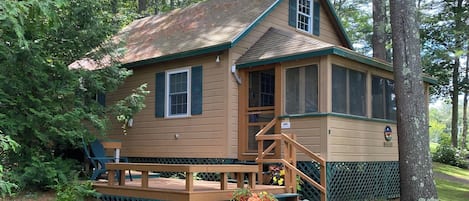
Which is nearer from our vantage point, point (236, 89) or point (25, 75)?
point (25, 75)

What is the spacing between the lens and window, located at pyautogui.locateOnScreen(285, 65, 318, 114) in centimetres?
926

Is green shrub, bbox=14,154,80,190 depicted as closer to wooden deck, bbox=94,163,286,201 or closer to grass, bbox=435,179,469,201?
wooden deck, bbox=94,163,286,201

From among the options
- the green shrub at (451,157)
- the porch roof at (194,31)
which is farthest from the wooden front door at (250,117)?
the green shrub at (451,157)

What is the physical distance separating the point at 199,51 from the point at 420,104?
4671 mm

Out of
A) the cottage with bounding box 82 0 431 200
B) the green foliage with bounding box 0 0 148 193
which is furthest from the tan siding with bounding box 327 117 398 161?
the green foliage with bounding box 0 0 148 193

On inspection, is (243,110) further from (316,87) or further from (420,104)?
(420,104)

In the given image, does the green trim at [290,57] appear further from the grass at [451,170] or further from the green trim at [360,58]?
the grass at [451,170]

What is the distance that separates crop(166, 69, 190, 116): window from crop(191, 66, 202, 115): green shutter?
160 mm

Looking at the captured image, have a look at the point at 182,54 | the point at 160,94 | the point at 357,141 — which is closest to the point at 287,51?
the point at 357,141

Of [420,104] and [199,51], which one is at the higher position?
[199,51]

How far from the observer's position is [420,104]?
340 inches

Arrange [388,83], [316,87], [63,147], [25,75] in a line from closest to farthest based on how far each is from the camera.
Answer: [25,75], [316,87], [63,147], [388,83]

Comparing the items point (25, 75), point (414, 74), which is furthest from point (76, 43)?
point (414, 74)

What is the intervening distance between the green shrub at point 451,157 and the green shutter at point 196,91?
1487 cm
